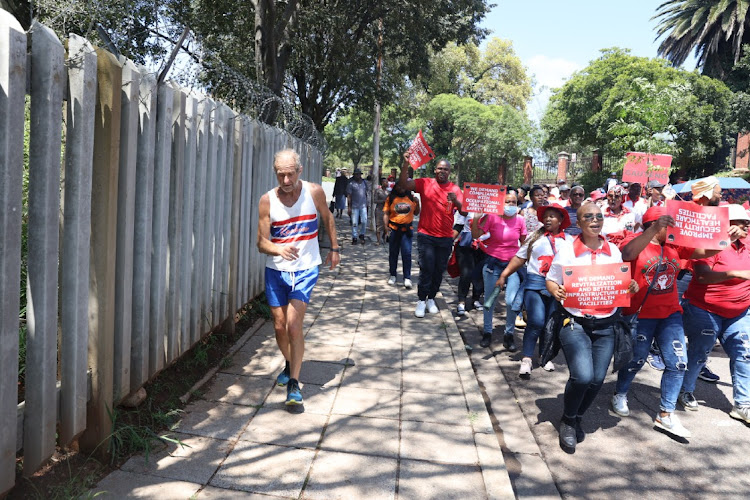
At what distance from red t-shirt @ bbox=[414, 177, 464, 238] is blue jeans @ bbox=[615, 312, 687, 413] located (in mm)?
2985

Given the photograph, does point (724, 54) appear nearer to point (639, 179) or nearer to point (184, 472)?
point (639, 179)

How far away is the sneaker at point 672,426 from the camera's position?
14.6 feet

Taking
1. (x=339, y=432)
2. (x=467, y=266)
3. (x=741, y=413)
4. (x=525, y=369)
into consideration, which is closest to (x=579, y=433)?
(x=525, y=369)

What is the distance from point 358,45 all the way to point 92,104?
1489 cm

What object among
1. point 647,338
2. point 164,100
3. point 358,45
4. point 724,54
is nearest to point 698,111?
point 724,54

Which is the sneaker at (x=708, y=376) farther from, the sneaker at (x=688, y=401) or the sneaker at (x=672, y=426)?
the sneaker at (x=672, y=426)

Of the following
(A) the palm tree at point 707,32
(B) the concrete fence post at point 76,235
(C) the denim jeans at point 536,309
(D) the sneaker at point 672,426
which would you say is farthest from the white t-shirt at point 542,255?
(A) the palm tree at point 707,32

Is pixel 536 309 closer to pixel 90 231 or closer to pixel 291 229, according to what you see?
pixel 291 229

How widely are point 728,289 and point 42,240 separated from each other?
4903mm

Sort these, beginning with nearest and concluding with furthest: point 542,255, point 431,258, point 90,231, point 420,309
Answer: point 90,231 → point 542,255 → point 431,258 → point 420,309

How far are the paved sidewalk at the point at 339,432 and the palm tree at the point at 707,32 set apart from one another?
36497 millimetres

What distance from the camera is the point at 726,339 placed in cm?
490

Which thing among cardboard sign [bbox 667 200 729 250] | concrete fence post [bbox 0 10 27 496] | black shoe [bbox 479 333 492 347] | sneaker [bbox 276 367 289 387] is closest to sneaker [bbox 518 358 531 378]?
black shoe [bbox 479 333 492 347]

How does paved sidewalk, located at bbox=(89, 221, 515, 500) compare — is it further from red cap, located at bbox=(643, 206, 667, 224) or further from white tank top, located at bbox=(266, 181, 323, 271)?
red cap, located at bbox=(643, 206, 667, 224)
